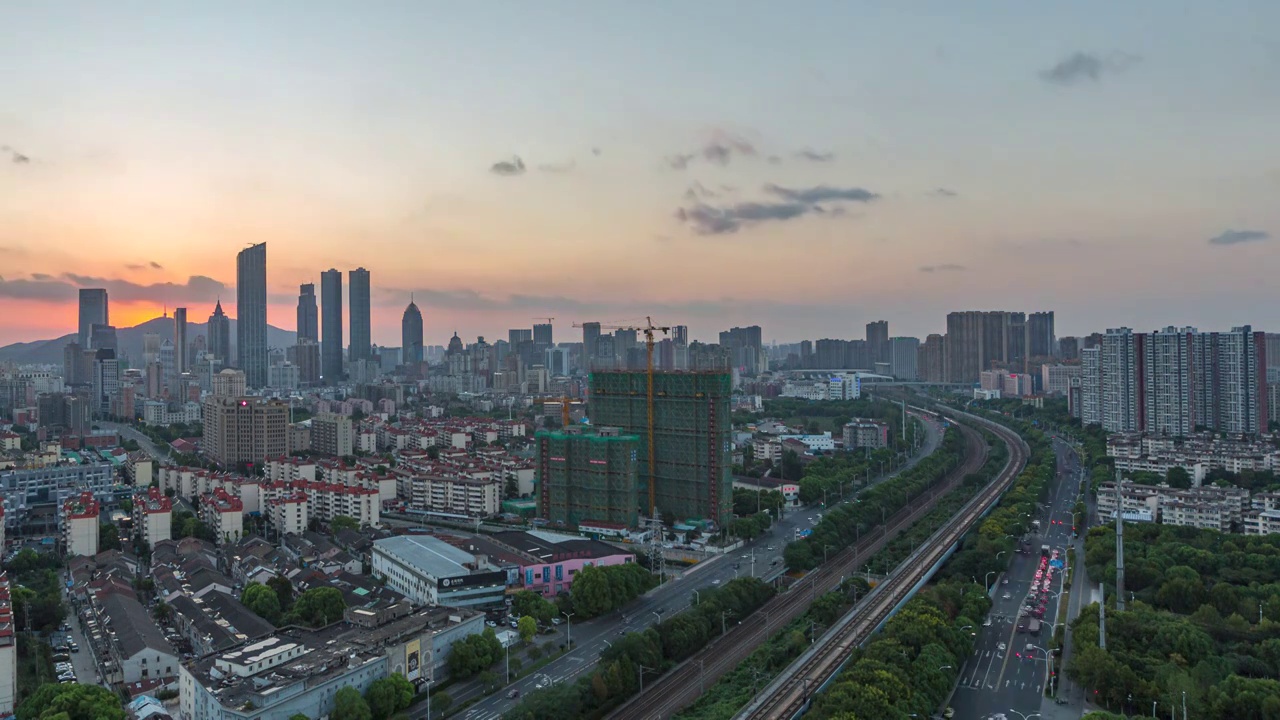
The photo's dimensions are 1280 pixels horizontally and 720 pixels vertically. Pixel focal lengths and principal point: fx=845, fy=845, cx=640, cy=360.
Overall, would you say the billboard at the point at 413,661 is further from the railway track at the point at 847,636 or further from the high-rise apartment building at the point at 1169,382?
the high-rise apartment building at the point at 1169,382

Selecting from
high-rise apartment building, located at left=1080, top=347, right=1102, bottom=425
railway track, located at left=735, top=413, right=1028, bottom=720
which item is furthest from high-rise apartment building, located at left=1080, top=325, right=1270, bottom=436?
railway track, located at left=735, top=413, right=1028, bottom=720

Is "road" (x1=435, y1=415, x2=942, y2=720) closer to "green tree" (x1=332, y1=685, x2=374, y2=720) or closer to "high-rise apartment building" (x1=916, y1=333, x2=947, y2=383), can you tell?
"green tree" (x1=332, y1=685, x2=374, y2=720)

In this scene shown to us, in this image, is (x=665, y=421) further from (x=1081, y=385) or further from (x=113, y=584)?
(x=1081, y=385)

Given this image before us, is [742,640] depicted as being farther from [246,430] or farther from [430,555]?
[246,430]

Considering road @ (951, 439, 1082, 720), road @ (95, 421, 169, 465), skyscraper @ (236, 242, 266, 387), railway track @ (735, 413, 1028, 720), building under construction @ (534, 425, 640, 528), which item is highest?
skyscraper @ (236, 242, 266, 387)

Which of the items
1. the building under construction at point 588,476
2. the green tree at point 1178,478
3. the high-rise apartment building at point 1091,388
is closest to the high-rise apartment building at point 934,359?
the high-rise apartment building at point 1091,388

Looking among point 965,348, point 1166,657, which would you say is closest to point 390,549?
point 1166,657
